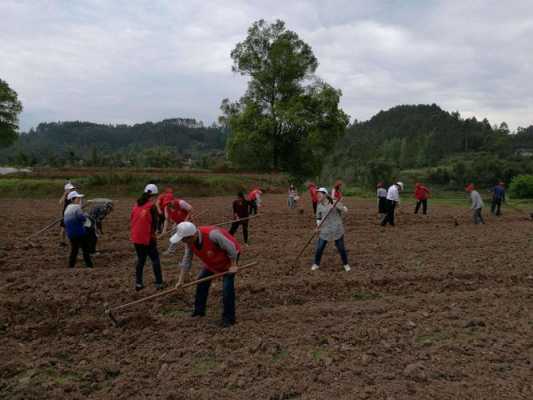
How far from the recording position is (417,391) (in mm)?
4051

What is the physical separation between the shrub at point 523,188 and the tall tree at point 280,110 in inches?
666

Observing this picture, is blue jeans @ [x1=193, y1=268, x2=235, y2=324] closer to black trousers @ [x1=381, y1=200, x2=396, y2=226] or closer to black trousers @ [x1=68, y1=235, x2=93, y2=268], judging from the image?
black trousers @ [x1=68, y1=235, x2=93, y2=268]

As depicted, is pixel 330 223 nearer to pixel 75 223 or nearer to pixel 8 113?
pixel 75 223

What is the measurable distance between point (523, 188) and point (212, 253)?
1609 inches

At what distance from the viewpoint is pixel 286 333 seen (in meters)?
5.48

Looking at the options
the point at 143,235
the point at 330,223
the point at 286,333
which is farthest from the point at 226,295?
the point at 330,223

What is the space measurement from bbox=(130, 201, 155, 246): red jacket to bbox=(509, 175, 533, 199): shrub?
39709mm

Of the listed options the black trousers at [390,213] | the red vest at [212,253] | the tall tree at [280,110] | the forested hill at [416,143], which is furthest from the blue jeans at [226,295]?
the forested hill at [416,143]

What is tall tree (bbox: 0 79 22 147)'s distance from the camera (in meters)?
45.6

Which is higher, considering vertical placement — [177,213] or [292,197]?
[177,213]

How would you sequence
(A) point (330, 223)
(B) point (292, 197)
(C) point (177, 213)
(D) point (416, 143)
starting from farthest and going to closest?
(D) point (416, 143) < (B) point (292, 197) < (C) point (177, 213) < (A) point (330, 223)

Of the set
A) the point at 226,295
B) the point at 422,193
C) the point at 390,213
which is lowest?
the point at 226,295

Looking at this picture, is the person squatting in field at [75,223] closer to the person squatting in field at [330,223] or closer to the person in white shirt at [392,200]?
the person squatting in field at [330,223]

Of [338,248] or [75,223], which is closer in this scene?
[75,223]
